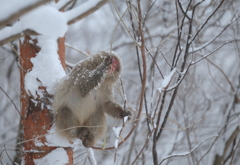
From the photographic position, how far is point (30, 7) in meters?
0.86

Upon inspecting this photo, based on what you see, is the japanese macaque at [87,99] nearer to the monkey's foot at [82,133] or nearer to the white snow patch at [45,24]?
the monkey's foot at [82,133]

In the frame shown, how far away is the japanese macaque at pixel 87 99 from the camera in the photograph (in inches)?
120

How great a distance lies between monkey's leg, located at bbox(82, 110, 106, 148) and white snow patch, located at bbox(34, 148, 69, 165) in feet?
1.83

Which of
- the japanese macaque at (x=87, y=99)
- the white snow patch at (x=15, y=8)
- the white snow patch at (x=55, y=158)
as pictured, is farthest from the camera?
the japanese macaque at (x=87, y=99)

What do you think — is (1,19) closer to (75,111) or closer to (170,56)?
(75,111)

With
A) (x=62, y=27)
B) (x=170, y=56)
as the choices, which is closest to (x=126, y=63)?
(x=170, y=56)

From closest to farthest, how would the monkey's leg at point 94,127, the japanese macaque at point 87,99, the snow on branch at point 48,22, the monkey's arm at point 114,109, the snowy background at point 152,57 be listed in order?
the snow on branch at point 48,22 → the snowy background at point 152,57 → the japanese macaque at point 87,99 → the monkey's leg at point 94,127 → the monkey's arm at point 114,109

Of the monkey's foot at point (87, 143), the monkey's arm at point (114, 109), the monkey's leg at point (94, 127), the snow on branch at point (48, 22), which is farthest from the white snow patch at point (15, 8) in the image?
the monkey's arm at point (114, 109)

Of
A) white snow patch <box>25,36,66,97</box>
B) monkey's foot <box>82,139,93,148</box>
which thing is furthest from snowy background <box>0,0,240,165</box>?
monkey's foot <box>82,139,93,148</box>

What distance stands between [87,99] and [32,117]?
987 millimetres

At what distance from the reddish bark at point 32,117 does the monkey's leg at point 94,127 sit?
595 millimetres

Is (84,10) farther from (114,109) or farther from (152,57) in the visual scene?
(114,109)

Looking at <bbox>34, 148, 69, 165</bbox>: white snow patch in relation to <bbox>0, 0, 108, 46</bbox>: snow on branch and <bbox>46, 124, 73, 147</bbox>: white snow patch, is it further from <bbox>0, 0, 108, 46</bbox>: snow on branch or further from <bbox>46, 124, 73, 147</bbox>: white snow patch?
<bbox>0, 0, 108, 46</bbox>: snow on branch

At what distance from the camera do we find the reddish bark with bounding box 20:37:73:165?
246 cm
